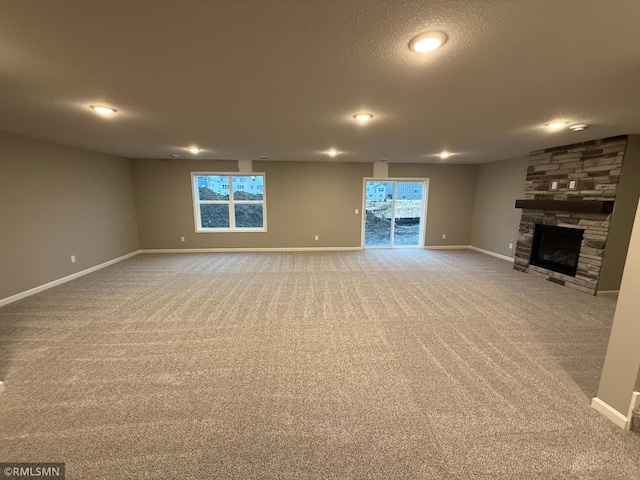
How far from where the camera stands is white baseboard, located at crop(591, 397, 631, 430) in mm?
1607

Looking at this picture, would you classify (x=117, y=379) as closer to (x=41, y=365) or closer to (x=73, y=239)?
(x=41, y=365)

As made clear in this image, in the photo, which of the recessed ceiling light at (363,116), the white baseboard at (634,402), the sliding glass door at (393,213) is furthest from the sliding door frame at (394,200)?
the white baseboard at (634,402)

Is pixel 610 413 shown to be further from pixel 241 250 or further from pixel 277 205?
pixel 241 250

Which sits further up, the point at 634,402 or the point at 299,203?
the point at 299,203

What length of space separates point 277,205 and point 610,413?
6.05 m

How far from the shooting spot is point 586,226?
3.93m

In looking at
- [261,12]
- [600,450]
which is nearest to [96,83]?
[261,12]

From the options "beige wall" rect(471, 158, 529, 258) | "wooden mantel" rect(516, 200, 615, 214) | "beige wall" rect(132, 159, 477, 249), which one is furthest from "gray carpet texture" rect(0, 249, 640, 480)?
"beige wall" rect(132, 159, 477, 249)

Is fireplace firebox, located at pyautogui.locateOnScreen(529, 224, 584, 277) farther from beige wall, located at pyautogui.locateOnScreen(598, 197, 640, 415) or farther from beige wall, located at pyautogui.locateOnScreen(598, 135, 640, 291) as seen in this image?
beige wall, located at pyautogui.locateOnScreen(598, 197, 640, 415)

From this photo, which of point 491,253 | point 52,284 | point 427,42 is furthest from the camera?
point 491,253

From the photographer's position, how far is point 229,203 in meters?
6.45

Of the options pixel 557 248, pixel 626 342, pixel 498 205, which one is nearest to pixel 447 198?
pixel 498 205

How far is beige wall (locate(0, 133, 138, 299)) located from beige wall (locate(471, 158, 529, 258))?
28.6ft

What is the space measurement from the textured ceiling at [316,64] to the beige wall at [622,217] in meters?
0.79
